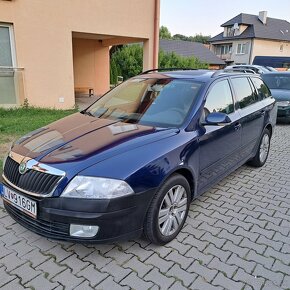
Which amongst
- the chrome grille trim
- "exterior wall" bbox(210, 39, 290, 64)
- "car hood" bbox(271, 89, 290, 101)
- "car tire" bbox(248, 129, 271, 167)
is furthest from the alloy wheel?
"exterior wall" bbox(210, 39, 290, 64)

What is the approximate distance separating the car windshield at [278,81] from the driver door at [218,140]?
706 centimetres

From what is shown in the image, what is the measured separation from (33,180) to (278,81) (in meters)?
9.86

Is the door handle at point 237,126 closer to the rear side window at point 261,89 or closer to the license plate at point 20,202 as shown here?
the rear side window at point 261,89

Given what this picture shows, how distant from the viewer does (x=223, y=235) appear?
3.00 m

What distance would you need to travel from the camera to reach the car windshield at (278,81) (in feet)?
32.3

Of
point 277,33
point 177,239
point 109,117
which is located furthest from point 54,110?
point 277,33

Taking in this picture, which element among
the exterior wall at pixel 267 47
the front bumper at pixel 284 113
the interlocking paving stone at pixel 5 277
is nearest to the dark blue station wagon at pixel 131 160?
the interlocking paving stone at pixel 5 277

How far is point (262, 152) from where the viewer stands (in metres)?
5.07

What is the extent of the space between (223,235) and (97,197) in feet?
5.00

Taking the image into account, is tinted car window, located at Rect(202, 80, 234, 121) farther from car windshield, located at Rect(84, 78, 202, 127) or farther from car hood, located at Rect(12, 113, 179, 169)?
car hood, located at Rect(12, 113, 179, 169)

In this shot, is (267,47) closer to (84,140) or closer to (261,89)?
(261,89)

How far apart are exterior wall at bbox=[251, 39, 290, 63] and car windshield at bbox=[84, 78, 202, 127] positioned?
1766 inches

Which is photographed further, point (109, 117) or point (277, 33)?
point (277, 33)

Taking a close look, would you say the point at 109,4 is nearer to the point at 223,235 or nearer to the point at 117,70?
the point at 223,235
